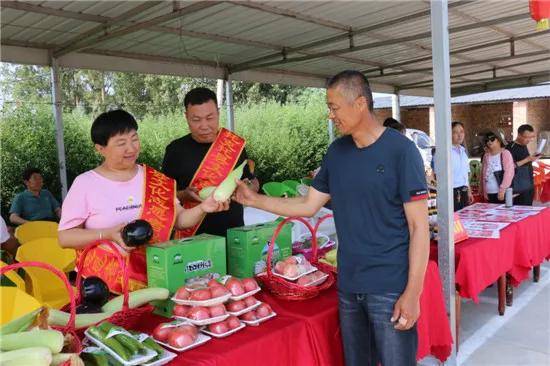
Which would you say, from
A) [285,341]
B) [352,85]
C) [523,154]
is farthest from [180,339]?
[523,154]

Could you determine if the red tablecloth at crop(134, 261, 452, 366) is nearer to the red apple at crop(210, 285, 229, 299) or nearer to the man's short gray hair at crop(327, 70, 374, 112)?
the red apple at crop(210, 285, 229, 299)

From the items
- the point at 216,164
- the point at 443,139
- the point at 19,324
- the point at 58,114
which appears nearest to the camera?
the point at 19,324

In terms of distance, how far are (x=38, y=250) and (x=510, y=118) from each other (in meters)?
20.2

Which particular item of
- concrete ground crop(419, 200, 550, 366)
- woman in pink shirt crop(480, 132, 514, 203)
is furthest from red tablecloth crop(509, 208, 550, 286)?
woman in pink shirt crop(480, 132, 514, 203)

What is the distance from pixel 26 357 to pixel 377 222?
1087 millimetres

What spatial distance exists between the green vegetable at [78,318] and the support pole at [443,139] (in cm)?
174

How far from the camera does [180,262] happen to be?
1.69 metres

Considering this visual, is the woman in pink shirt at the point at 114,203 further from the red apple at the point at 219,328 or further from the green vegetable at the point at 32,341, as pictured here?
the green vegetable at the point at 32,341

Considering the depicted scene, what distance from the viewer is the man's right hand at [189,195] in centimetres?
225

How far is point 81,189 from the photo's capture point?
180 centimetres

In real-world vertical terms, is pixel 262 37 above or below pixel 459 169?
above

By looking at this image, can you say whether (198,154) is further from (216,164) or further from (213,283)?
(213,283)

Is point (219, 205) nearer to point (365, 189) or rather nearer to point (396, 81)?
point (365, 189)

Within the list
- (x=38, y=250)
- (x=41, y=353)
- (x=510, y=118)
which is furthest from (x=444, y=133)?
(x=510, y=118)
